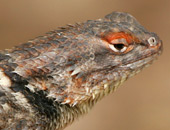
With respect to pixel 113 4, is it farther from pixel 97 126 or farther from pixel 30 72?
pixel 30 72

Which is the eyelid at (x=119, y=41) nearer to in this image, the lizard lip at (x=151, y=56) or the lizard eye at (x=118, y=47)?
the lizard eye at (x=118, y=47)

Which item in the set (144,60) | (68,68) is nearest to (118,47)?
(144,60)

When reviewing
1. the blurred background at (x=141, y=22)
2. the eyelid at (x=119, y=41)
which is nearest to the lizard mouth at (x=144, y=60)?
the eyelid at (x=119, y=41)

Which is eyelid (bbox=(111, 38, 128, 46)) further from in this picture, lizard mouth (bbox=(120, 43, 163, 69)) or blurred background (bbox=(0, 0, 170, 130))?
blurred background (bbox=(0, 0, 170, 130))

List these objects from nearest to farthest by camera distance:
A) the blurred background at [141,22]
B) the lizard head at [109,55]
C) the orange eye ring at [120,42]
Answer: the lizard head at [109,55] < the orange eye ring at [120,42] < the blurred background at [141,22]

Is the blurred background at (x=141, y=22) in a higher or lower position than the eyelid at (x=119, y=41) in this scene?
higher

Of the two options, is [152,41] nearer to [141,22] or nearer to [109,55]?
[109,55]
